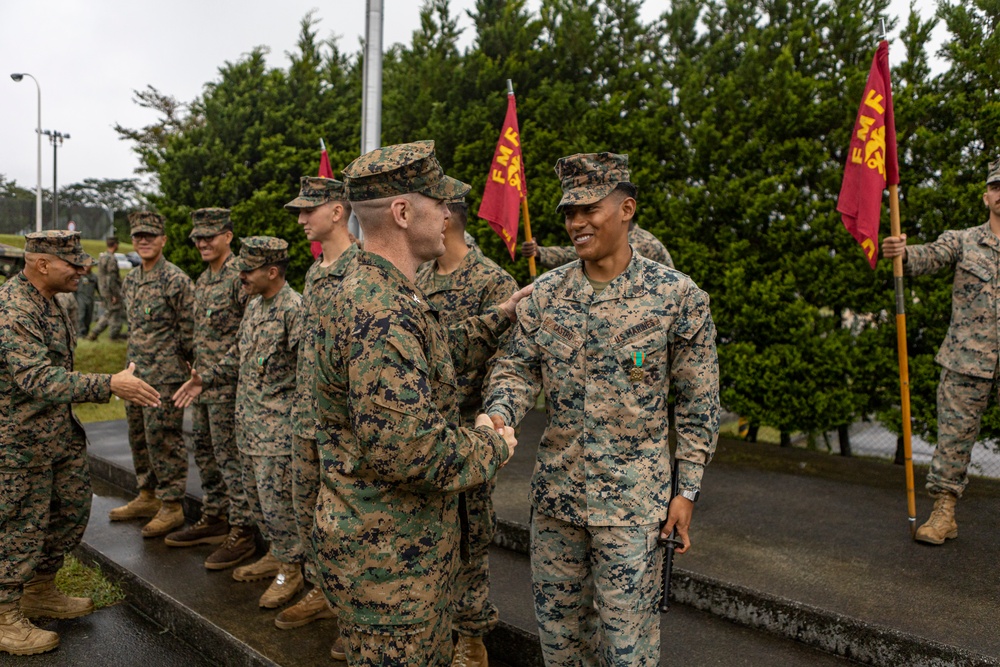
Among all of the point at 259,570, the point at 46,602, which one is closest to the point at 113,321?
the point at 46,602

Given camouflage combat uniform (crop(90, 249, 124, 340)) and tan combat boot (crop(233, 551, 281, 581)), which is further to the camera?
camouflage combat uniform (crop(90, 249, 124, 340))

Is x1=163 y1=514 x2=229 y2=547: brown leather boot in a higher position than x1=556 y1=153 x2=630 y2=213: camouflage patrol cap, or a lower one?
lower

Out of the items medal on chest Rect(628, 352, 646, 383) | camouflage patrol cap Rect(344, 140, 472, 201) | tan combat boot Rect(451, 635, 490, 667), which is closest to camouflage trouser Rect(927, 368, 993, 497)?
medal on chest Rect(628, 352, 646, 383)

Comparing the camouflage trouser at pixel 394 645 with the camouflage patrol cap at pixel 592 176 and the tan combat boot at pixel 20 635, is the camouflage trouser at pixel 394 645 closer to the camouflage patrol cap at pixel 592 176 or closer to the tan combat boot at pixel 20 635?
the camouflage patrol cap at pixel 592 176

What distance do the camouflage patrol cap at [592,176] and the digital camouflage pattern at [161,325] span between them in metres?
4.07

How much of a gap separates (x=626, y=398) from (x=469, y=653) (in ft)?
5.13

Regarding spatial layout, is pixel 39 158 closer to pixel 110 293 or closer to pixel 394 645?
pixel 110 293

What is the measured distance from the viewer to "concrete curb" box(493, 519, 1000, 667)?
10.0 ft

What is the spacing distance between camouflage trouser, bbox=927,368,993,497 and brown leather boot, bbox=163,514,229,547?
4.79 metres

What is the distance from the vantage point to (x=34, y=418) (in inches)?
165

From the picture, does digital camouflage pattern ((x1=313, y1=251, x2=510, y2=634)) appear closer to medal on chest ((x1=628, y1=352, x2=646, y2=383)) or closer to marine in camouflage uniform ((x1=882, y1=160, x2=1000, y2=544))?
medal on chest ((x1=628, y1=352, x2=646, y2=383))

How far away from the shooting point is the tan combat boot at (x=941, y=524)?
418cm

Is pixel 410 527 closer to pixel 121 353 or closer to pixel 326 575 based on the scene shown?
pixel 326 575

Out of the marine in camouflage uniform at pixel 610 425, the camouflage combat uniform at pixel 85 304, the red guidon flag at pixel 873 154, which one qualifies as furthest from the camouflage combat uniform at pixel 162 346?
the camouflage combat uniform at pixel 85 304
